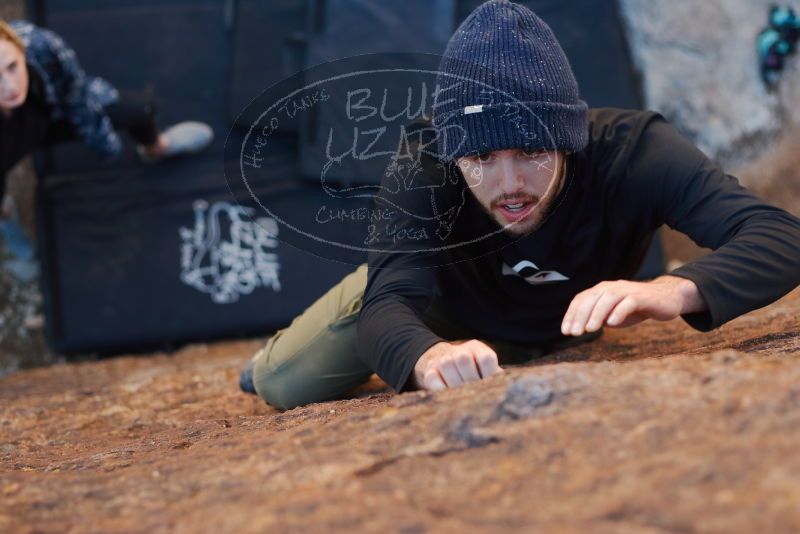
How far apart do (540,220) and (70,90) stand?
2.00 m

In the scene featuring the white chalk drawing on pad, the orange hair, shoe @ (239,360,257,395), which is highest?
the orange hair

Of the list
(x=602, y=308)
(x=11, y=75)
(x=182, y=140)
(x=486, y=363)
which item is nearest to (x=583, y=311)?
(x=602, y=308)

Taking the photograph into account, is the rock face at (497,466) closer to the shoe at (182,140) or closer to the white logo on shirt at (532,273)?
the white logo on shirt at (532,273)

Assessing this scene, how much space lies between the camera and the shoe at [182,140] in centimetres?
347

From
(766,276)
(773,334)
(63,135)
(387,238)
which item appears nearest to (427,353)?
(387,238)

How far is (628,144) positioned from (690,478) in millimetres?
963

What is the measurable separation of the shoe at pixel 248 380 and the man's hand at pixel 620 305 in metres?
1.07

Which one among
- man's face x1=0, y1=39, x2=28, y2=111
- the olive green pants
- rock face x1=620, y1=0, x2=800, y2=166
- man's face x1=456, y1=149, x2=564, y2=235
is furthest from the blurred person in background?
rock face x1=620, y1=0, x2=800, y2=166

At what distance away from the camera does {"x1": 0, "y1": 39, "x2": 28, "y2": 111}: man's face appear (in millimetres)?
2697

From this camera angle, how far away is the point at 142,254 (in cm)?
349

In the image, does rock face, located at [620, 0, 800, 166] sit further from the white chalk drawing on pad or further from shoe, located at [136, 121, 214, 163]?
shoe, located at [136, 121, 214, 163]

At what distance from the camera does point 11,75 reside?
9.00 ft

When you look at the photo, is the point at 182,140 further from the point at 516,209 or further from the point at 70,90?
the point at 516,209

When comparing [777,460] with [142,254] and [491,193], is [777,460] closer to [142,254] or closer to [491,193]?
[491,193]
